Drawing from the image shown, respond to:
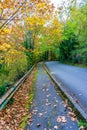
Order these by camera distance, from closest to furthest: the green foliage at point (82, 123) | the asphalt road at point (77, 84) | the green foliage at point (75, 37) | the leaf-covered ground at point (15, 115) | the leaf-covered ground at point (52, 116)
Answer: the green foliage at point (82, 123) < the leaf-covered ground at point (52, 116) < the leaf-covered ground at point (15, 115) < the asphalt road at point (77, 84) < the green foliage at point (75, 37)

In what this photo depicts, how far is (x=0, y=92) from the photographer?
34.2ft

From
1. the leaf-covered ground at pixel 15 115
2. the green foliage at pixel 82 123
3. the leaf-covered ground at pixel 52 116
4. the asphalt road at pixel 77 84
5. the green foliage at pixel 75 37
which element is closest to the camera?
the green foliage at pixel 82 123

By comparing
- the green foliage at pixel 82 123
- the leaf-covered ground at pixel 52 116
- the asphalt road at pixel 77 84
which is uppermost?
the green foliage at pixel 82 123

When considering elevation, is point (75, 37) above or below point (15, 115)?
above

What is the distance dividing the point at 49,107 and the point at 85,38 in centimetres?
2853

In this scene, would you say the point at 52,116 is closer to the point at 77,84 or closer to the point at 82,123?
the point at 82,123

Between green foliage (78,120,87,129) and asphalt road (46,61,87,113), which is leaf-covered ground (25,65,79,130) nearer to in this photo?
green foliage (78,120,87,129)

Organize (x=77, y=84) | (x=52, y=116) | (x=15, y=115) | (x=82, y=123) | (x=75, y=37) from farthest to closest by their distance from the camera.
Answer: (x=75, y=37), (x=77, y=84), (x=15, y=115), (x=52, y=116), (x=82, y=123)

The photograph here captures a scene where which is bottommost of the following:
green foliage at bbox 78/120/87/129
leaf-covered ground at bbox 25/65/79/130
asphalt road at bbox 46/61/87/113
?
asphalt road at bbox 46/61/87/113

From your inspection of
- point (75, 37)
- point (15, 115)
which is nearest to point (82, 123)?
point (15, 115)

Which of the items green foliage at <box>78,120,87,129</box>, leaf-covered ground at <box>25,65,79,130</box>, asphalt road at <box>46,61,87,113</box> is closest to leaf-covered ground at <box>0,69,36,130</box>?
leaf-covered ground at <box>25,65,79,130</box>

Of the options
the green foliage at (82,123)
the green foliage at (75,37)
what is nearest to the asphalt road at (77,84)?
the green foliage at (82,123)

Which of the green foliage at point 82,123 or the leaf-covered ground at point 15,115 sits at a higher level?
the green foliage at point 82,123

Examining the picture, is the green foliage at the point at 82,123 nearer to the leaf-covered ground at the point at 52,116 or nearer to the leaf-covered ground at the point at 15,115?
the leaf-covered ground at the point at 52,116
